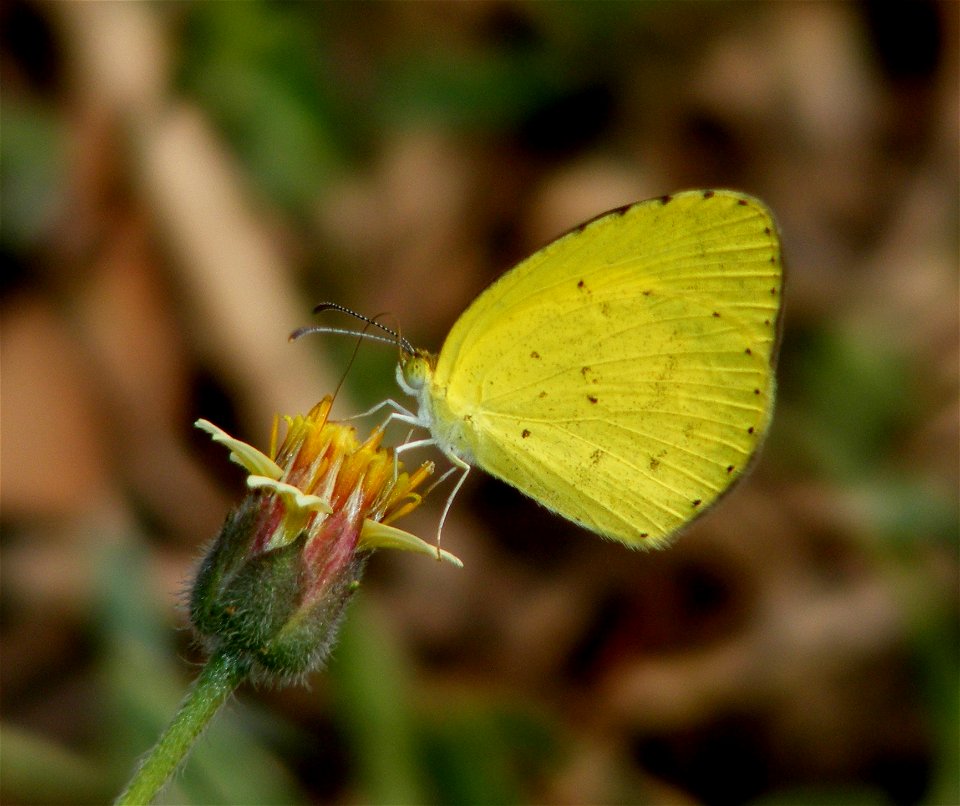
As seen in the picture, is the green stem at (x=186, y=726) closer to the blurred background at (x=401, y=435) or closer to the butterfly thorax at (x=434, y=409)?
the butterfly thorax at (x=434, y=409)

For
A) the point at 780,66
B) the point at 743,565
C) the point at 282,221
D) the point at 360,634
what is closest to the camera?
the point at 360,634

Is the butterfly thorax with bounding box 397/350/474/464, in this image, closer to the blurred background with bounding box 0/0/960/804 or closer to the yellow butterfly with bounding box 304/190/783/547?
the yellow butterfly with bounding box 304/190/783/547

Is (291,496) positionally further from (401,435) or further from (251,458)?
(401,435)

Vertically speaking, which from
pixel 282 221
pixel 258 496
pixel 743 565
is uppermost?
pixel 258 496

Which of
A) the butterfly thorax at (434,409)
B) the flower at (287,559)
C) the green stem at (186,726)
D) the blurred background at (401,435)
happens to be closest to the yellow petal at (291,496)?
the flower at (287,559)

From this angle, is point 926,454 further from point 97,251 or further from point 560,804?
point 97,251

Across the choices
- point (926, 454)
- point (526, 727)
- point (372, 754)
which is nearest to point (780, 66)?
point (926, 454)
